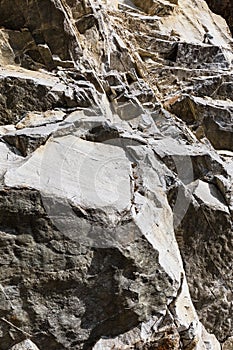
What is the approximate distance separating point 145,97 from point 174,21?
39.2ft

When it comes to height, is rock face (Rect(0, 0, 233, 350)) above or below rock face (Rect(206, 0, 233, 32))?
below

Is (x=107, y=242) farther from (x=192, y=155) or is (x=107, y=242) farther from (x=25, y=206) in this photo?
(x=192, y=155)

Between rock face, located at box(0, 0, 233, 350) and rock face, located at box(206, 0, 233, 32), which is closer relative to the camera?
rock face, located at box(0, 0, 233, 350)

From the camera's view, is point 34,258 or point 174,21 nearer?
point 34,258

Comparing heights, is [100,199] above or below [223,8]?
below

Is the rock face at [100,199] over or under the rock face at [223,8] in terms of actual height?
under

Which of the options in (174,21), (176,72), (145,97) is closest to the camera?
(145,97)

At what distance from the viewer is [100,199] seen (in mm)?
8398

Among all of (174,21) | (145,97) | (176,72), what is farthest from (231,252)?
(174,21)

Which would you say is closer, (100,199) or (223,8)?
(100,199)

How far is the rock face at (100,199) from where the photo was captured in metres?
7.71

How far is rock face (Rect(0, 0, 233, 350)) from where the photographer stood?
7707mm

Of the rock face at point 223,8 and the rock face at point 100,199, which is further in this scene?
the rock face at point 223,8

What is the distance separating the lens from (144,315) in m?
8.29
